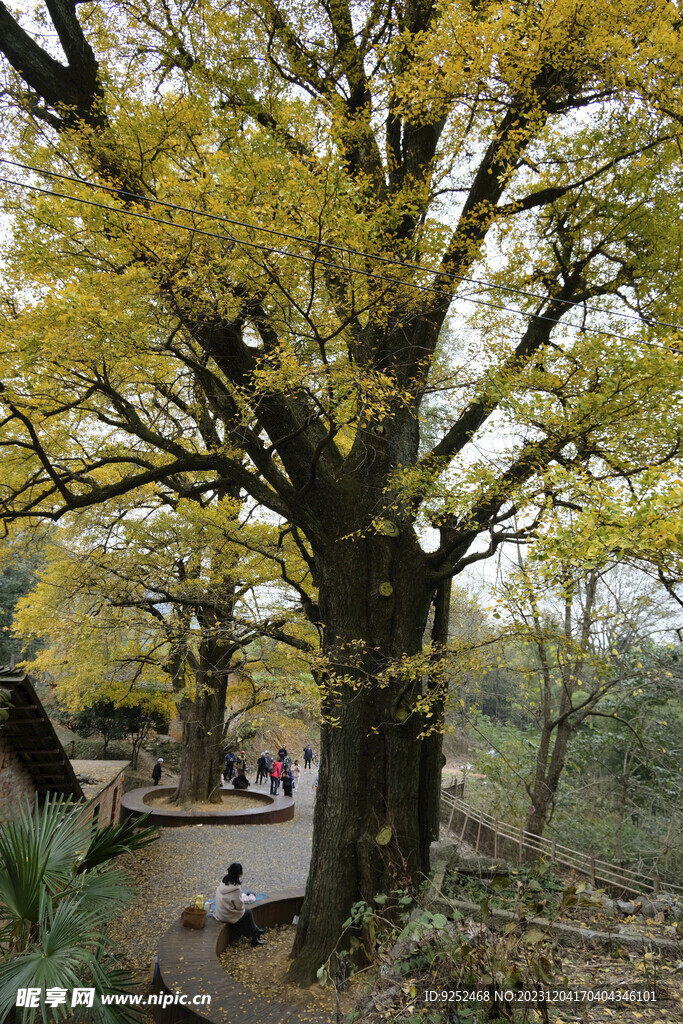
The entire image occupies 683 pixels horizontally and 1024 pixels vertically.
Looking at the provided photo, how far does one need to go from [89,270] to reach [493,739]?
13.8 m

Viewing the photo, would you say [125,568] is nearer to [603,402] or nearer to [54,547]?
[54,547]

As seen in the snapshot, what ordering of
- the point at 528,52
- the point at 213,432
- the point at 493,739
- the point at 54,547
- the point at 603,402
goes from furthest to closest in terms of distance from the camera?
the point at 493,739 < the point at 54,547 < the point at 213,432 < the point at 528,52 < the point at 603,402

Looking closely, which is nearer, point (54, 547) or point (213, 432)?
point (213, 432)

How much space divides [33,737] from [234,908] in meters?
3.35

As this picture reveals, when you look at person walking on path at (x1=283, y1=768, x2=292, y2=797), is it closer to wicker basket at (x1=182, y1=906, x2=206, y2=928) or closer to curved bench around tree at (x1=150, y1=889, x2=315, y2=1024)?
curved bench around tree at (x1=150, y1=889, x2=315, y2=1024)

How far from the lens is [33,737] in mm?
7730

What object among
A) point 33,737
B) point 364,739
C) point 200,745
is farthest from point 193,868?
point 364,739

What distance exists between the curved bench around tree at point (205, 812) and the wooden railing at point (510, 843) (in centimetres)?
532

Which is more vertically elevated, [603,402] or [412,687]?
[603,402]

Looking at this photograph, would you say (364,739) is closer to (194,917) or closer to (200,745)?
(194,917)

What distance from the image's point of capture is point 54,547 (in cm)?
1141

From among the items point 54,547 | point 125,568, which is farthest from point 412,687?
point 54,547

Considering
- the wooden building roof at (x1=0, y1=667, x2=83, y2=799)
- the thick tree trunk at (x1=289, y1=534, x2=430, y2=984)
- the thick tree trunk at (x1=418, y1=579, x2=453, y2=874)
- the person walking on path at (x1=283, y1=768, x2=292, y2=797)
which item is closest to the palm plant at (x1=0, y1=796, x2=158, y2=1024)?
the thick tree trunk at (x1=289, y1=534, x2=430, y2=984)

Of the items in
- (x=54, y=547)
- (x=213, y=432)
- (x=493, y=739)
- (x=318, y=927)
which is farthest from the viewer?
(x=493, y=739)
